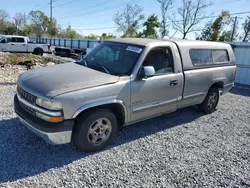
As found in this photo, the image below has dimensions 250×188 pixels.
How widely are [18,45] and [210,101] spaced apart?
1864 cm

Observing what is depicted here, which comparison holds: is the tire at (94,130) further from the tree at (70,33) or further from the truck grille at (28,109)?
the tree at (70,33)

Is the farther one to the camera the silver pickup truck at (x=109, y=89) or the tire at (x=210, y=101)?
the tire at (x=210, y=101)

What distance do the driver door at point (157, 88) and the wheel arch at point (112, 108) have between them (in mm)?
192

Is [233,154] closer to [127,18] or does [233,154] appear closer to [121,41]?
[121,41]

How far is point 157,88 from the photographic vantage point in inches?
143

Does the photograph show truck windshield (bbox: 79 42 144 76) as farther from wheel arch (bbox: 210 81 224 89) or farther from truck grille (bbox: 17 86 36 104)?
wheel arch (bbox: 210 81 224 89)

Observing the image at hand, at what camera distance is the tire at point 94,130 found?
2922 millimetres

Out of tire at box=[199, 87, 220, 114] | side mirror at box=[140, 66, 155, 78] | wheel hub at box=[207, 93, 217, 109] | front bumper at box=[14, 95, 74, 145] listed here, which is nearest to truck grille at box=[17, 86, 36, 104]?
front bumper at box=[14, 95, 74, 145]

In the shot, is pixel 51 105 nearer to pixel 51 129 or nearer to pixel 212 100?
pixel 51 129

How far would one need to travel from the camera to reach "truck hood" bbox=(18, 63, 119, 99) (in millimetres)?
2730

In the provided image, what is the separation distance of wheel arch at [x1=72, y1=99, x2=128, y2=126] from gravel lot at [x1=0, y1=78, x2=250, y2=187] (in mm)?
486

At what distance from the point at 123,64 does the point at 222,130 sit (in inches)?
106

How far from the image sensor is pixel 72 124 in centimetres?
279

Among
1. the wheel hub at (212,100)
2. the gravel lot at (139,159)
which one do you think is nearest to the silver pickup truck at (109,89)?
the gravel lot at (139,159)
